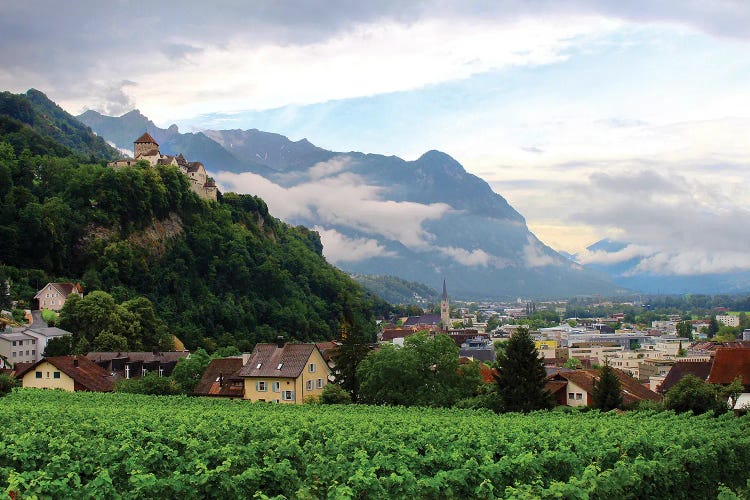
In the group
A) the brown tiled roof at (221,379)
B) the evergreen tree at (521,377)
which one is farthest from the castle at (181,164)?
the evergreen tree at (521,377)

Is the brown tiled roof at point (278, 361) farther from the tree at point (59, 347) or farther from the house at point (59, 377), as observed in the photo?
the tree at point (59, 347)

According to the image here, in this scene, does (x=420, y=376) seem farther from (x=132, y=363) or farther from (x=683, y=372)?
(x=132, y=363)

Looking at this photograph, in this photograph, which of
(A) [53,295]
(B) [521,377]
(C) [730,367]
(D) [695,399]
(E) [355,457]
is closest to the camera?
(E) [355,457]

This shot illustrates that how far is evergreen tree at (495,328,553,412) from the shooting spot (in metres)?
47.7

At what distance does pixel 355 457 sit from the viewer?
78.7 ft

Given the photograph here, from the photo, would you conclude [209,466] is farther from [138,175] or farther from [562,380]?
[138,175]

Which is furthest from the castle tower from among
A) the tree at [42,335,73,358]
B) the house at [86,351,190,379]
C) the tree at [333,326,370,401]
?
the tree at [333,326,370,401]

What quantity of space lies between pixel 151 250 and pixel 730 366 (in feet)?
302

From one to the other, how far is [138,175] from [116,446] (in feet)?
353

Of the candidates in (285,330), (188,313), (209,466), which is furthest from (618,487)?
(285,330)

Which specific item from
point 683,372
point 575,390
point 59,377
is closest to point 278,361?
point 59,377

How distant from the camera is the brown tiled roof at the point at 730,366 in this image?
52656 mm

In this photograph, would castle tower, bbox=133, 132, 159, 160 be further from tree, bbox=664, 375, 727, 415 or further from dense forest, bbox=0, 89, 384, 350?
tree, bbox=664, 375, 727, 415

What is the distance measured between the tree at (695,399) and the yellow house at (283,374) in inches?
989
